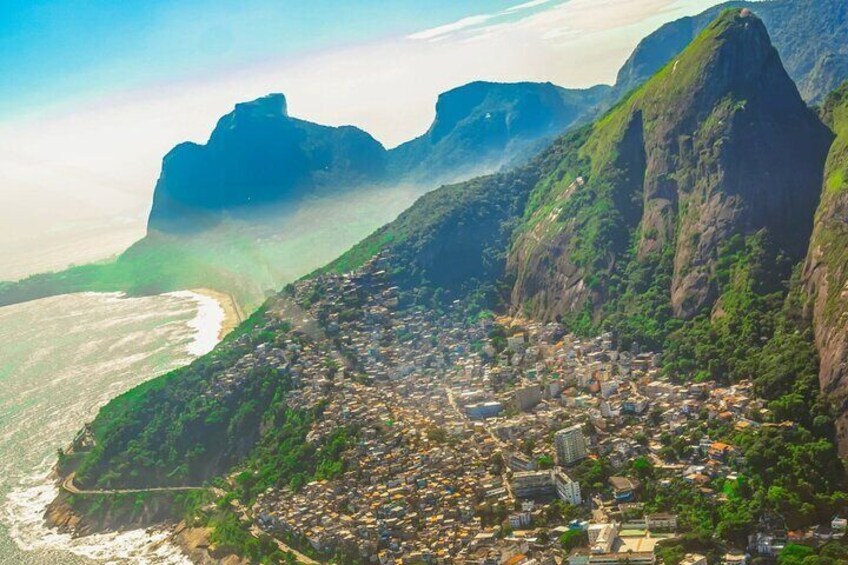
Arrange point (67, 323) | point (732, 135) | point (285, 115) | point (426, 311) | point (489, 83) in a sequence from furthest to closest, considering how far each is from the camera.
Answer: point (489, 83), point (285, 115), point (67, 323), point (426, 311), point (732, 135)

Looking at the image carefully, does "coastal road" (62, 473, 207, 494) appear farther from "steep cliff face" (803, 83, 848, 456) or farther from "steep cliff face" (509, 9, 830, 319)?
"steep cliff face" (803, 83, 848, 456)

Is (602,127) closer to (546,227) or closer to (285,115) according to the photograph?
(546,227)

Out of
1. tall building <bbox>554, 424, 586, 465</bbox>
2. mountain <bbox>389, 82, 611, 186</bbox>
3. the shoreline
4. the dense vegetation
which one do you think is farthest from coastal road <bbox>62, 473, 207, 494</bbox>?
mountain <bbox>389, 82, 611, 186</bbox>

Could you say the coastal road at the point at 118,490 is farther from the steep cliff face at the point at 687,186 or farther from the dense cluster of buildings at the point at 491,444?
the steep cliff face at the point at 687,186

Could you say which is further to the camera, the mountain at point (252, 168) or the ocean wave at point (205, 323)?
the mountain at point (252, 168)

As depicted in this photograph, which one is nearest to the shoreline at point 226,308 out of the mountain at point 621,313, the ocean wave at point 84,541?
the mountain at point 621,313

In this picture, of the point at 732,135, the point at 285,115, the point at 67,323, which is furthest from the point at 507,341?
the point at 285,115

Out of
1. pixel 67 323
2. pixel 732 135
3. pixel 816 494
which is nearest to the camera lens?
pixel 816 494
